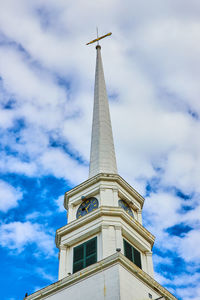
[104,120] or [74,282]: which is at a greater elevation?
[104,120]

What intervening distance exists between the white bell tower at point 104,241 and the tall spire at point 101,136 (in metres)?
0.08

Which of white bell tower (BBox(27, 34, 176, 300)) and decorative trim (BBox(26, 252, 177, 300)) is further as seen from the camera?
decorative trim (BBox(26, 252, 177, 300))

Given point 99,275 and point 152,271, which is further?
point 152,271

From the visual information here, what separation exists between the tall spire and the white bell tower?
79 mm

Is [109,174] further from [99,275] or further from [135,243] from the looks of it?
[99,275]

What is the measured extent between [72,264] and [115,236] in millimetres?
3399

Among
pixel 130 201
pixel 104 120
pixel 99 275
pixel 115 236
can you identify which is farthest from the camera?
pixel 104 120

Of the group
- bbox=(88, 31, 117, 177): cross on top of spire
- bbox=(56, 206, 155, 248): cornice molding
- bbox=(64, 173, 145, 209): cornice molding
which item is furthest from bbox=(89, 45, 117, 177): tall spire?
bbox=(56, 206, 155, 248): cornice molding

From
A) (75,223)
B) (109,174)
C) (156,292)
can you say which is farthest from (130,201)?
(156,292)

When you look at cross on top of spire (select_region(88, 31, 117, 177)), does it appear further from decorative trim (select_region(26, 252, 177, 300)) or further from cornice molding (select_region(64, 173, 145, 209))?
decorative trim (select_region(26, 252, 177, 300))

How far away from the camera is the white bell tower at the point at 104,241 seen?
29.7 m

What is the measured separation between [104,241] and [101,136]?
501 inches

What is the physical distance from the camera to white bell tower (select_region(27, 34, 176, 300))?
2973 centimetres

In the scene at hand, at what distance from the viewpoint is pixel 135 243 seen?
3541cm
